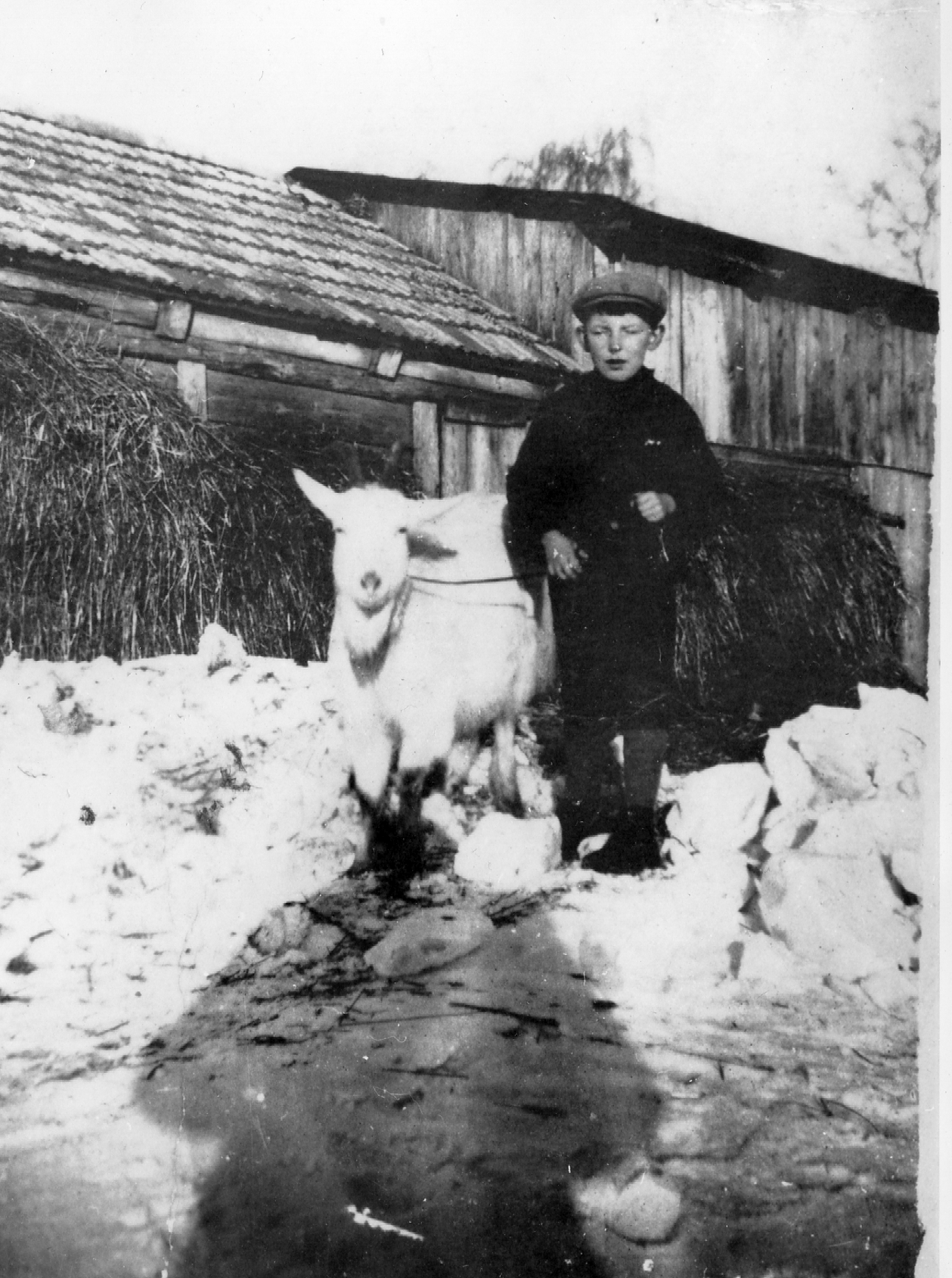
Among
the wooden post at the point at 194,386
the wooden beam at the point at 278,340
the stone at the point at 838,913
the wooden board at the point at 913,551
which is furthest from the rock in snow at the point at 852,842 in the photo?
the wooden post at the point at 194,386

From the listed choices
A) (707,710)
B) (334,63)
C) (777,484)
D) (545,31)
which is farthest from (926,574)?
(334,63)

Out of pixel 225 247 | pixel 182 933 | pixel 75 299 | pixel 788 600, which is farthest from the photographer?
pixel 788 600

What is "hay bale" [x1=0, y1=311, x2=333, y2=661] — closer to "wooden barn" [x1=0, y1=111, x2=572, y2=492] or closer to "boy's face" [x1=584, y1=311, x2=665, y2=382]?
"wooden barn" [x1=0, y1=111, x2=572, y2=492]

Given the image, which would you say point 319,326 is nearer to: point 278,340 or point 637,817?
point 278,340

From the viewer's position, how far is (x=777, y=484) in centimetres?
270

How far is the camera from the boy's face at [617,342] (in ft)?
7.57

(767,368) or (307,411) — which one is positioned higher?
(767,368)

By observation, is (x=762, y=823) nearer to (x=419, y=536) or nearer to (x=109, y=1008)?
(x=419, y=536)

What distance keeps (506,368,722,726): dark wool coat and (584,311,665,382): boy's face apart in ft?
0.10

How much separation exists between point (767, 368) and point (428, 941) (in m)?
2.02

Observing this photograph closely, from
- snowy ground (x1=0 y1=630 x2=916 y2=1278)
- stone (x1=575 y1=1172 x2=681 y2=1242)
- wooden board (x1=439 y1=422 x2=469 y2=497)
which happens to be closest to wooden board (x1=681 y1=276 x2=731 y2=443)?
wooden board (x1=439 y1=422 x2=469 y2=497)

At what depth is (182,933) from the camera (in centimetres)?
194

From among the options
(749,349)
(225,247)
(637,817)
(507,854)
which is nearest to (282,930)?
(507,854)

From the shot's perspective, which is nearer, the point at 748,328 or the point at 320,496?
the point at 320,496
